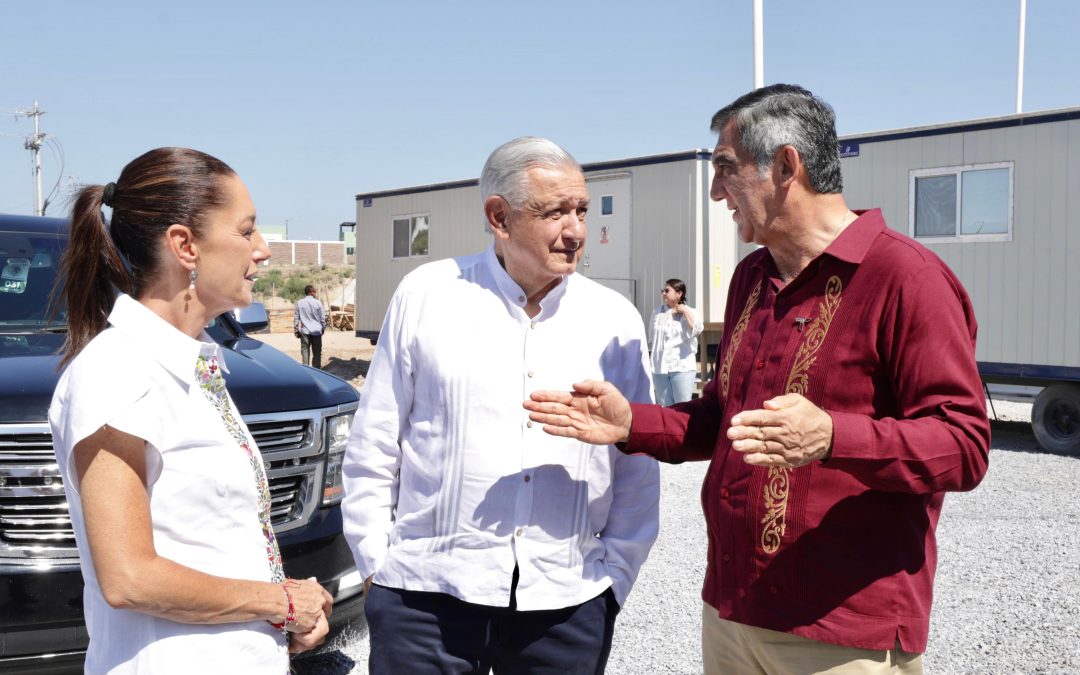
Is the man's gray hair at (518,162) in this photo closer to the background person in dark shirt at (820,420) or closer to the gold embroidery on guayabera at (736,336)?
the background person in dark shirt at (820,420)

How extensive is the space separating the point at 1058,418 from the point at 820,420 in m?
11.0

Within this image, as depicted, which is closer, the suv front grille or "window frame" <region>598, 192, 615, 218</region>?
the suv front grille

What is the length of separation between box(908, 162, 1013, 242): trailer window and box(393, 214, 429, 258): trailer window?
10.3 metres

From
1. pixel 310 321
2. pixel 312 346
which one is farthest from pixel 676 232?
pixel 312 346

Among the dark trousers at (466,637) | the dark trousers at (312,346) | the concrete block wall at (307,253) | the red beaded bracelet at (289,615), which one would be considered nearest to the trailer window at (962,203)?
the dark trousers at (466,637)

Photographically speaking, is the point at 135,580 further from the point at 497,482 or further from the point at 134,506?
the point at 497,482

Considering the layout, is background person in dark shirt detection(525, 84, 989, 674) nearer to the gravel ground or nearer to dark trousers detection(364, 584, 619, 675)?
dark trousers detection(364, 584, 619, 675)

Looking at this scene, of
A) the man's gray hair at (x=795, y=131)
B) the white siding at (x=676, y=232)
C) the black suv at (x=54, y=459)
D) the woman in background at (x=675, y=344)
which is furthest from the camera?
the white siding at (x=676, y=232)

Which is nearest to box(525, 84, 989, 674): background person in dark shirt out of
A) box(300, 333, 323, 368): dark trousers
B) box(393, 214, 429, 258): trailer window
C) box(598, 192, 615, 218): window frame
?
box(598, 192, 615, 218): window frame

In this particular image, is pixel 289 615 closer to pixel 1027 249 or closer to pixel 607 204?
pixel 1027 249

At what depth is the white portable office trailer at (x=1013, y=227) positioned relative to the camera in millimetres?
11094

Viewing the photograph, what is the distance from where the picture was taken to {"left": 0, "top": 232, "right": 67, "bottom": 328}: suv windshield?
4695 millimetres

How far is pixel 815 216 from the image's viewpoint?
7.73 feet

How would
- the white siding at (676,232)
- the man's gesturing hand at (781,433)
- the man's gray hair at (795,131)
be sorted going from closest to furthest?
1. the man's gesturing hand at (781,433)
2. the man's gray hair at (795,131)
3. the white siding at (676,232)
